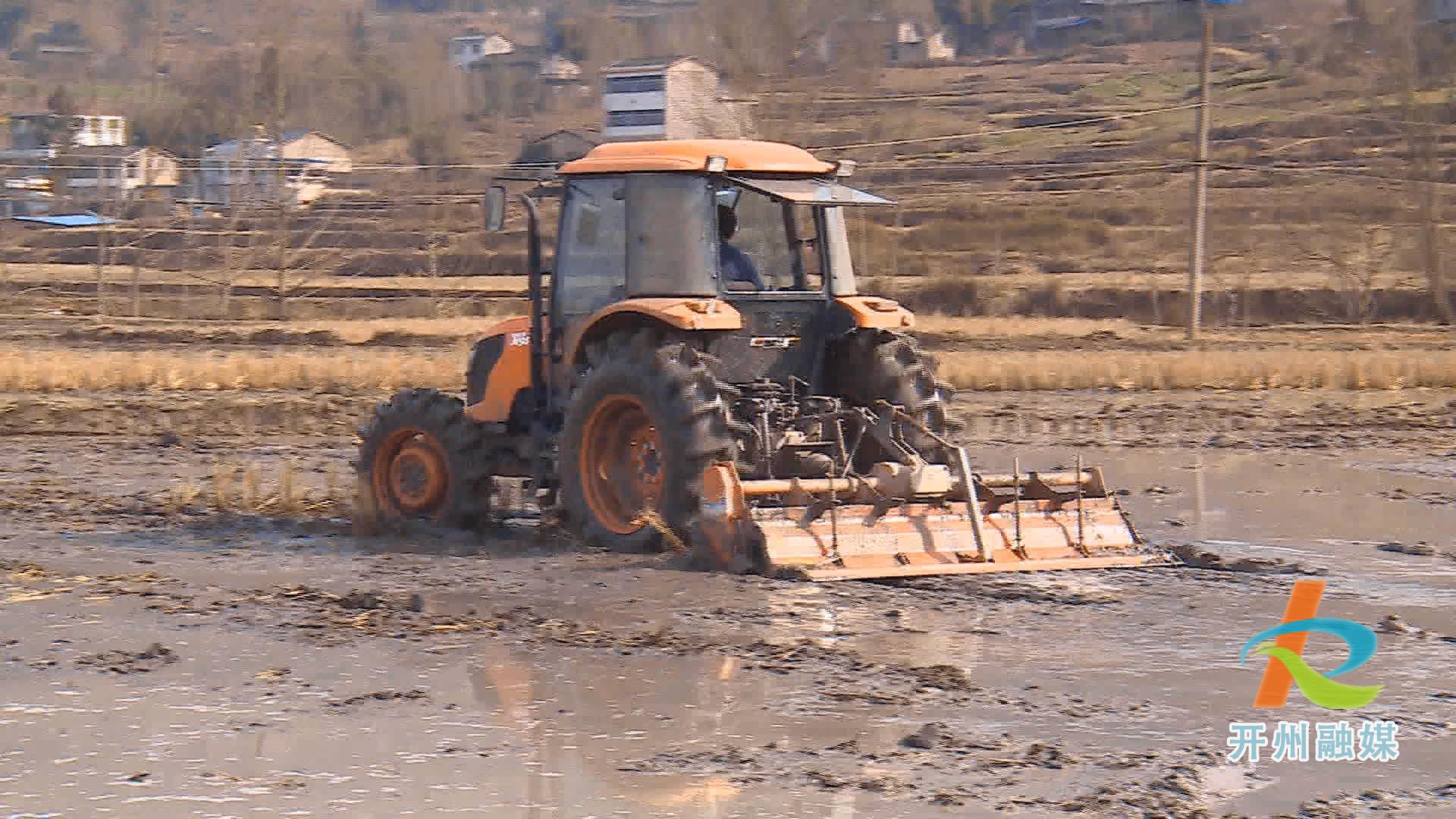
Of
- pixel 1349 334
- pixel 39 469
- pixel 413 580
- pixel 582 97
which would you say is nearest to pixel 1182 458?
pixel 413 580

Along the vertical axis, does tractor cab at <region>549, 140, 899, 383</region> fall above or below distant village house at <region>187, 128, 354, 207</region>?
below

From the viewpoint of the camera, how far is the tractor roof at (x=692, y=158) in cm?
1136

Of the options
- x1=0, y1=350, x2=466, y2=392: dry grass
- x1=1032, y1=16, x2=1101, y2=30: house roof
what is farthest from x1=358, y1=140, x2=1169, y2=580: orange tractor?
x1=1032, y1=16, x2=1101, y2=30: house roof

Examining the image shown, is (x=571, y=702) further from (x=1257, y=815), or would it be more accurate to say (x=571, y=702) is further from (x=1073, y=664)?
(x=1257, y=815)

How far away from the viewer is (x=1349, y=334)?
37000 mm

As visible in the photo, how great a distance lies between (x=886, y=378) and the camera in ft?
38.6

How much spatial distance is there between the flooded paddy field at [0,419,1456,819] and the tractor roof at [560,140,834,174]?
2.25 m

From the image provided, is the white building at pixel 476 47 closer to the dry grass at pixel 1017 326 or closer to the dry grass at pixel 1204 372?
the dry grass at pixel 1017 326

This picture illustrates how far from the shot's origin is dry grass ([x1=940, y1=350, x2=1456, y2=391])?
24.1 metres

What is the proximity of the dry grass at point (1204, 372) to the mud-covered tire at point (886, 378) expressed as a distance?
12181 mm

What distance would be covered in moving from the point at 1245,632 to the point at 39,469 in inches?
420

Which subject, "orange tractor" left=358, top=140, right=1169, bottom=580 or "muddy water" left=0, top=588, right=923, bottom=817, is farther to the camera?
"orange tractor" left=358, top=140, right=1169, bottom=580

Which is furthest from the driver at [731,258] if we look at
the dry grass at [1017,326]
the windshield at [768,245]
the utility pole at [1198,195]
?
the dry grass at [1017,326]

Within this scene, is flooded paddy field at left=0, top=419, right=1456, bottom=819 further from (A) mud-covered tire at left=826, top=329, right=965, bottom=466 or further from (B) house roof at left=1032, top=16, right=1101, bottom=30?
(B) house roof at left=1032, top=16, right=1101, bottom=30
